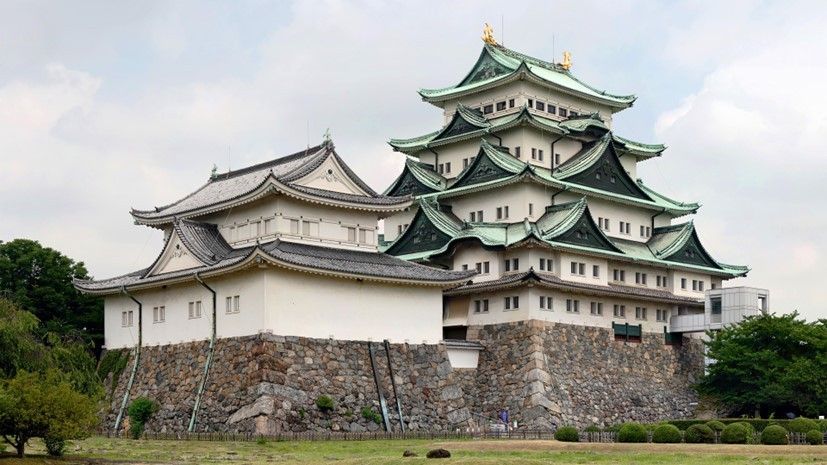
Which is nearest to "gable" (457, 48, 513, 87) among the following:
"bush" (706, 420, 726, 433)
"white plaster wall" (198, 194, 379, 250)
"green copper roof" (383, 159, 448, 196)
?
"green copper roof" (383, 159, 448, 196)

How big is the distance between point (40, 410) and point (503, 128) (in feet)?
130

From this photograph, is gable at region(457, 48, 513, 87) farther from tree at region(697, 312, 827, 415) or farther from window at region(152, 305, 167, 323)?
Answer: window at region(152, 305, 167, 323)

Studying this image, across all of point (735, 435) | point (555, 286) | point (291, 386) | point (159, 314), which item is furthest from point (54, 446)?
point (555, 286)

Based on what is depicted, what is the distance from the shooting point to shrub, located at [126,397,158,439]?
5706 centimetres

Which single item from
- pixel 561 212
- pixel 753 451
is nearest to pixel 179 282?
pixel 561 212

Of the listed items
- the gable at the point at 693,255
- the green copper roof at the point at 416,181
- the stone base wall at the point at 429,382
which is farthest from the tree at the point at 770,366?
the green copper roof at the point at 416,181

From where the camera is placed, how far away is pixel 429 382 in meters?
59.1

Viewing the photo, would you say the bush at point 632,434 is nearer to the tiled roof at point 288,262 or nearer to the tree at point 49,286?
the tiled roof at point 288,262

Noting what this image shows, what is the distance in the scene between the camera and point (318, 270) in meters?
54.7

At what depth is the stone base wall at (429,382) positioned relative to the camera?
5325 centimetres

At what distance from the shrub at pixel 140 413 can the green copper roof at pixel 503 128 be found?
26609mm

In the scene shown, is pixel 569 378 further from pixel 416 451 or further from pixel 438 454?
pixel 438 454

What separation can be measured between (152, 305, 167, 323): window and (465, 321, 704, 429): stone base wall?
55.0ft

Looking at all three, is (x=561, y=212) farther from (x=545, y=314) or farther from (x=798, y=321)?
(x=798, y=321)
